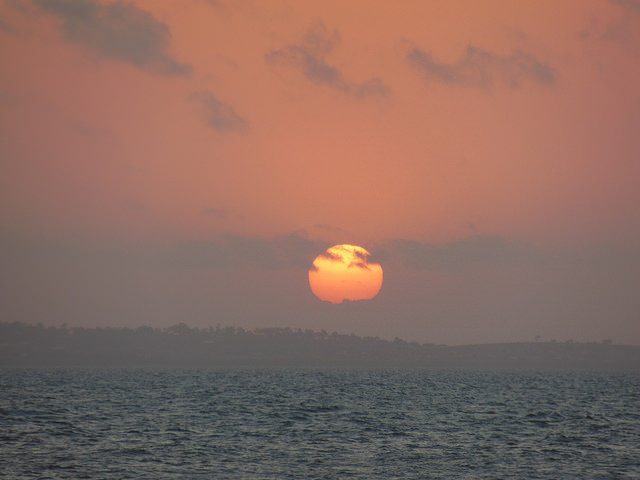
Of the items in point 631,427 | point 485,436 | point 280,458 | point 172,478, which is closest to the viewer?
point 172,478

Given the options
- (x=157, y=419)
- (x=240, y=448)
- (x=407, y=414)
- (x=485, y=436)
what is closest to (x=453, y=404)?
(x=407, y=414)

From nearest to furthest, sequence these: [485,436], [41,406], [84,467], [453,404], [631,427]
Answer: [84,467]
[485,436]
[631,427]
[41,406]
[453,404]

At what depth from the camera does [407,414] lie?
270ft

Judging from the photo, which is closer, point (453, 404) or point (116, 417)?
point (116, 417)

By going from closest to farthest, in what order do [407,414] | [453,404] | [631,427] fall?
1. [631,427]
2. [407,414]
3. [453,404]

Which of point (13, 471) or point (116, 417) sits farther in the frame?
point (116, 417)

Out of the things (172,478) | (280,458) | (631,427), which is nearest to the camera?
(172,478)

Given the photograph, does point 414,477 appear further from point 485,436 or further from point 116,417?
point 116,417

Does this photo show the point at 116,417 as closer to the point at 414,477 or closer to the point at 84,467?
the point at 84,467

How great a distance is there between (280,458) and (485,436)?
70.3 feet

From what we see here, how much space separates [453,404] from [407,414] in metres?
19.5

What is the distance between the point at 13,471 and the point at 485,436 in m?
38.1

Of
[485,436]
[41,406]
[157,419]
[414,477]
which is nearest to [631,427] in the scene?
[485,436]

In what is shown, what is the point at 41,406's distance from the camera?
88250 millimetres
